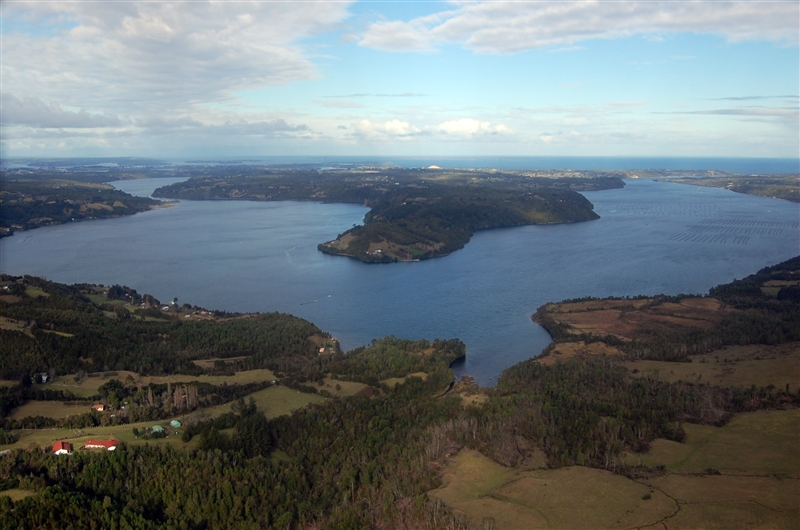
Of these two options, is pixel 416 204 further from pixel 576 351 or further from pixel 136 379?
pixel 136 379

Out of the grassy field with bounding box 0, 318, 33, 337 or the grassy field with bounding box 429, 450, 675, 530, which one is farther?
the grassy field with bounding box 0, 318, 33, 337

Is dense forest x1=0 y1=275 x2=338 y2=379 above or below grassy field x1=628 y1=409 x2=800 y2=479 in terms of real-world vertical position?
above

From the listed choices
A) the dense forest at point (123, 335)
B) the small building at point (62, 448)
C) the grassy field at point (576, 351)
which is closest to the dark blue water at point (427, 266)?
the grassy field at point (576, 351)

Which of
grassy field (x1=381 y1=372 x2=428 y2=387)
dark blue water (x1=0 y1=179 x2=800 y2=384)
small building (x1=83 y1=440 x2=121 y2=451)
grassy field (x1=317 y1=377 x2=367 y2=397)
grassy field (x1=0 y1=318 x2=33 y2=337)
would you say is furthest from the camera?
dark blue water (x1=0 y1=179 x2=800 y2=384)

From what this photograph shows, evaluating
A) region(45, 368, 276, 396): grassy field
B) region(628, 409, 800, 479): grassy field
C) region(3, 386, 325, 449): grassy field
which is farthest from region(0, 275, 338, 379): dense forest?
region(628, 409, 800, 479): grassy field

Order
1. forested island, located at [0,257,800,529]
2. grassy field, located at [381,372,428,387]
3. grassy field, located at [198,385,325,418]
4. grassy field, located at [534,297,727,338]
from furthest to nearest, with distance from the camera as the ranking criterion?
grassy field, located at [534,297,727,338], grassy field, located at [381,372,428,387], grassy field, located at [198,385,325,418], forested island, located at [0,257,800,529]

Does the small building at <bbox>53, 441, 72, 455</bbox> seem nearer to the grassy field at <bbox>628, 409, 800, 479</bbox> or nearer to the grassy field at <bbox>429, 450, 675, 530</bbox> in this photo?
the grassy field at <bbox>429, 450, 675, 530</bbox>

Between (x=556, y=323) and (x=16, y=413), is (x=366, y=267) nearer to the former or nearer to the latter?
(x=556, y=323)
